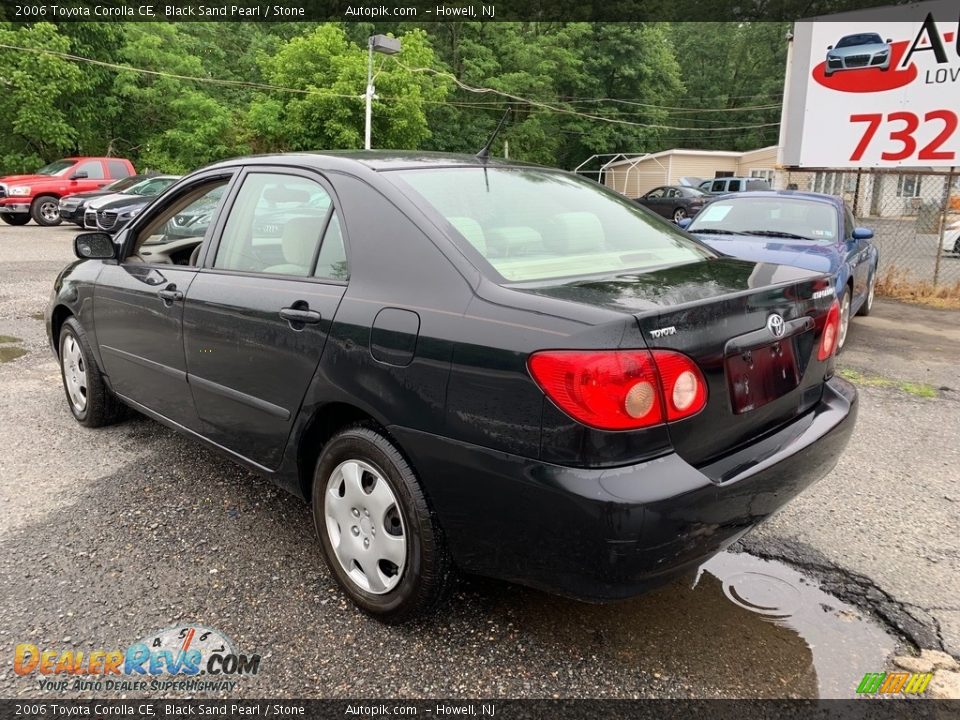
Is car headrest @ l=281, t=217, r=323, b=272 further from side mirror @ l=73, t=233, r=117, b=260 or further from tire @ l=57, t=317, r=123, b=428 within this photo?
tire @ l=57, t=317, r=123, b=428

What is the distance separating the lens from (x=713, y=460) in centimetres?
222

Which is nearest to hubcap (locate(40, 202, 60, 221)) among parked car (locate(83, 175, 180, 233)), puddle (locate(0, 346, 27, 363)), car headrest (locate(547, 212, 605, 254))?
parked car (locate(83, 175, 180, 233))

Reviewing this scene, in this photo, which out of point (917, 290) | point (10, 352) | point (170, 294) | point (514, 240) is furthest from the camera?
point (917, 290)

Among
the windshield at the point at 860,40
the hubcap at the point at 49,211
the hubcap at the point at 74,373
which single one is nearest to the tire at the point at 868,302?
the windshield at the point at 860,40

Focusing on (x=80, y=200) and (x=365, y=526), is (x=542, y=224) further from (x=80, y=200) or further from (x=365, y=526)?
(x=80, y=200)

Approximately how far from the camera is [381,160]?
2.98 meters

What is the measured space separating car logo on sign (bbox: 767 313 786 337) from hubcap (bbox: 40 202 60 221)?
65.4 ft

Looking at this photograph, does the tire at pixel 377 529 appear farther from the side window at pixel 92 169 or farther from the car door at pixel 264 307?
the side window at pixel 92 169

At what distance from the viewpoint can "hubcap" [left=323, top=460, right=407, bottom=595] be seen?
2473mm

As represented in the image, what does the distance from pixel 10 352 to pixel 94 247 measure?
3.11 meters

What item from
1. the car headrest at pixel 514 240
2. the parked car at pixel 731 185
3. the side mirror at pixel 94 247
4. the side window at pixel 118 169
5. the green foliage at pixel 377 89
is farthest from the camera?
the parked car at pixel 731 185

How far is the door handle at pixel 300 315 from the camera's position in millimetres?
2643

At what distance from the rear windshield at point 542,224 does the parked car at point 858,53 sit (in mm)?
10166

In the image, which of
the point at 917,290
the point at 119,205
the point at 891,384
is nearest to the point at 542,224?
the point at 891,384
